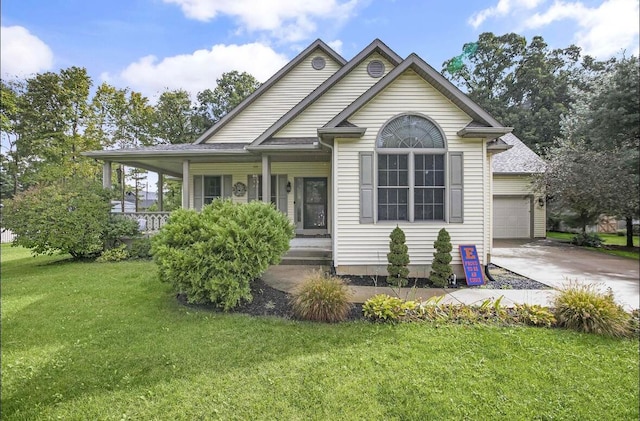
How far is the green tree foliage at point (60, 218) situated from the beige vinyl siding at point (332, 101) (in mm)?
6056

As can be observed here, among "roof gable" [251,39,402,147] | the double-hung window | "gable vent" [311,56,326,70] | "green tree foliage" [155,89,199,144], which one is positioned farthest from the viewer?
"green tree foliage" [155,89,199,144]

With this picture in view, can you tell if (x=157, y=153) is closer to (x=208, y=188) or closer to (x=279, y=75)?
(x=208, y=188)

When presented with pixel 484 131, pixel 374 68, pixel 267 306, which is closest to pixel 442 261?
pixel 484 131

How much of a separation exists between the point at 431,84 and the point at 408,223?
3.18 metres

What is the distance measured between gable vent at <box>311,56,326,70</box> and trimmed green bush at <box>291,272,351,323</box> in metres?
9.13

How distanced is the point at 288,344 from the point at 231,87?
89.1 feet

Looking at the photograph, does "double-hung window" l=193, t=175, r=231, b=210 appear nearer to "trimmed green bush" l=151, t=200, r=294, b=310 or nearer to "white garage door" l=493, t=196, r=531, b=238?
"trimmed green bush" l=151, t=200, r=294, b=310

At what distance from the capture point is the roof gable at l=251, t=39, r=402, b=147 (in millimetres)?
8922

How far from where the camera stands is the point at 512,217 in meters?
14.9

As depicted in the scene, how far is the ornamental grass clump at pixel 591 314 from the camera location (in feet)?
13.4

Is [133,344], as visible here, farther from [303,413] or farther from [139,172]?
[139,172]

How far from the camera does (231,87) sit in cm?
2669

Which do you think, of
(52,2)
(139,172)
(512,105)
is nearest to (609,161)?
(52,2)

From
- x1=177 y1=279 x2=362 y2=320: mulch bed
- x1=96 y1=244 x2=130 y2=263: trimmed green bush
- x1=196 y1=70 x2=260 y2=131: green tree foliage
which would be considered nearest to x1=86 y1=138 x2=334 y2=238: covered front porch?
x1=96 y1=244 x2=130 y2=263: trimmed green bush
